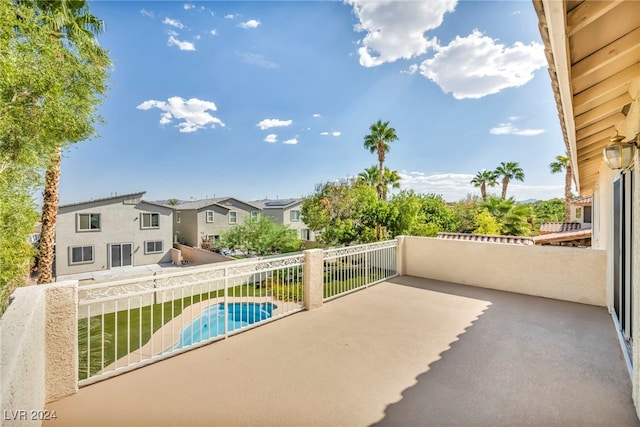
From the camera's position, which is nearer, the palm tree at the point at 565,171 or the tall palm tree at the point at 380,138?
the tall palm tree at the point at 380,138

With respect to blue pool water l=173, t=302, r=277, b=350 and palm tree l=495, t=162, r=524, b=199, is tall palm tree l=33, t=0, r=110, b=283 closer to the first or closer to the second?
blue pool water l=173, t=302, r=277, b=350

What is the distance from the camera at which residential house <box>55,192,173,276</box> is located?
56.3 feet

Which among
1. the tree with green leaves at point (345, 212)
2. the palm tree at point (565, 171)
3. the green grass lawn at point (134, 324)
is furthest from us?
the palm tree at point (565, 171)

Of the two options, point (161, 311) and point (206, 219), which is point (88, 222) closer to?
point (206, 219)

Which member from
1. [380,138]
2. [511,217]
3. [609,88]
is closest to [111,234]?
[380,138]

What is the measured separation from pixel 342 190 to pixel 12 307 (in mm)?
16091

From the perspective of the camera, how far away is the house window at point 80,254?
17312mm

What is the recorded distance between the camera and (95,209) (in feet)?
59.5

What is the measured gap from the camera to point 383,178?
83.9 ft

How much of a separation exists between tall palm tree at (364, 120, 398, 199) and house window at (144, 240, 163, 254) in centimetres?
1870

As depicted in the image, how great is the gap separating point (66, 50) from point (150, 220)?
16.8m

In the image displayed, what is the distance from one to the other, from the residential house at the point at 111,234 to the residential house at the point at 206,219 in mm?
2657

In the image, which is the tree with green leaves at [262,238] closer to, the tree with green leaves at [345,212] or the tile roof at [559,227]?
the tree with green leaves at [345,212]

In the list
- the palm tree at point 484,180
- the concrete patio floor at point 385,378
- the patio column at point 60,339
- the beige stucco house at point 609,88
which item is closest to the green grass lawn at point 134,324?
the concrete patio floor at point 385,378
